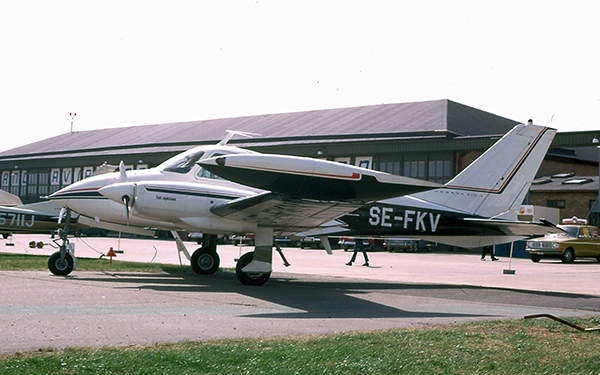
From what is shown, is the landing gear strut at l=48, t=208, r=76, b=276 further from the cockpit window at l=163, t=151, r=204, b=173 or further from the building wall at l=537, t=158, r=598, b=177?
the building wall at l=537, t=158, r=598, b=177

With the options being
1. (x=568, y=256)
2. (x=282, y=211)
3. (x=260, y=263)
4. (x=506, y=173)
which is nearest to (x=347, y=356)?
(x=282, y=211)

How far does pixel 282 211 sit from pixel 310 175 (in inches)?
103

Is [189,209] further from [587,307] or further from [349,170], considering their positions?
[587,307]

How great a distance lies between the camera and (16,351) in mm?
5938

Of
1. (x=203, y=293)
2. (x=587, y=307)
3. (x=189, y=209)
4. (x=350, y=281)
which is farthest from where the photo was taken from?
(x=350, y=281)

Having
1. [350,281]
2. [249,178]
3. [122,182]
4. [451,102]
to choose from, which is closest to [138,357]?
[249,178]

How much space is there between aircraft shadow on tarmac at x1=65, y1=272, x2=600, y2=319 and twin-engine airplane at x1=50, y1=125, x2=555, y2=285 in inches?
34.8

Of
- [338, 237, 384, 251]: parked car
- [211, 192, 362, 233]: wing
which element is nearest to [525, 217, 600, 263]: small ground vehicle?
[338, 237, 384, 251]: parked car

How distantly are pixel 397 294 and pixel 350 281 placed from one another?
325cm

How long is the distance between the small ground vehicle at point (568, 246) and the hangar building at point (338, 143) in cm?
1145

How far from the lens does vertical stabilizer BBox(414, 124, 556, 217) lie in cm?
1638

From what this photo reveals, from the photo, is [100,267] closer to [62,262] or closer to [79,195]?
[62,262]

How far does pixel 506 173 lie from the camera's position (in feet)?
54.0

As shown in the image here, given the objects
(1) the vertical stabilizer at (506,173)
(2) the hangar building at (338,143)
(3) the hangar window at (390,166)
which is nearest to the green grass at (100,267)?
(1) the vertical stabilizer at (506,173)
